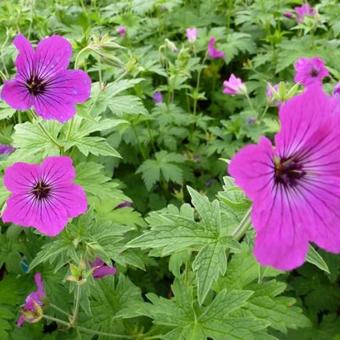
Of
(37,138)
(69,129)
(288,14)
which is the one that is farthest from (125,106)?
(288,14)

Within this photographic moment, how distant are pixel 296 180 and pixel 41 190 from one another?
877mm

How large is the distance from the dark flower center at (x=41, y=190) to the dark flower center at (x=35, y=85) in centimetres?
31

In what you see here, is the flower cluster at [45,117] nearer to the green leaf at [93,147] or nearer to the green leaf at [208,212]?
the green leaf at [93,147]

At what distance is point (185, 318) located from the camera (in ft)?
5.04

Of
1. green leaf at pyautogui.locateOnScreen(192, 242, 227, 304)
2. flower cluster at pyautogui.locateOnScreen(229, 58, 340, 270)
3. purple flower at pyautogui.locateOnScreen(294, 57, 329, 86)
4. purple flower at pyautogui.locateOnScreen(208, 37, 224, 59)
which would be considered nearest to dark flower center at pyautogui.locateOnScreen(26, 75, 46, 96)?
green leaf at pyautogui.locateOnScreen(192, 242, 227, 304)

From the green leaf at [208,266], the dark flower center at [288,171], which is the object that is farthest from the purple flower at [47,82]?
the dark flower center at [288,171]

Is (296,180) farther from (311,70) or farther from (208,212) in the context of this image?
(311,70)

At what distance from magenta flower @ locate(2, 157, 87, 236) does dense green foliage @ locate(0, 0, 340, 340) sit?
88 mm

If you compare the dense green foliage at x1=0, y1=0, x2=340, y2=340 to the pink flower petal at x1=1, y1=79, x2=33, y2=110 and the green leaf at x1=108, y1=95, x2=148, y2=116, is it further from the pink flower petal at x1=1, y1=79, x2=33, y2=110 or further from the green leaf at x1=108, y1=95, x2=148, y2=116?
the pink flower petal at x1=1, y1=79, x2=33, y2=110

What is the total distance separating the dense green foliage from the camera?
1.50 meters

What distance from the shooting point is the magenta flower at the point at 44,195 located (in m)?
1.57

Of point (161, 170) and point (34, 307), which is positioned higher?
point (161, 170)

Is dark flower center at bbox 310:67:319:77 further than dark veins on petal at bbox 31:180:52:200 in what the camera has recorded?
Yes

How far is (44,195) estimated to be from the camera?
1.66m
